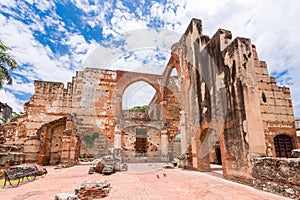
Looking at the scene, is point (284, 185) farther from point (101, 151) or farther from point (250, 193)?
point (101, 151)

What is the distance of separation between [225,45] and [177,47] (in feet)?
22.5

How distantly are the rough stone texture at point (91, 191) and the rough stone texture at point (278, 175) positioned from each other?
5.03m

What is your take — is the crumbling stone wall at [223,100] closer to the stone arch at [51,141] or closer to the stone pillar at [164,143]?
the stone pillar at [164,143]

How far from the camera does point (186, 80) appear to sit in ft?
44.1

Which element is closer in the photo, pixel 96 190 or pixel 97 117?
pixel 96 190

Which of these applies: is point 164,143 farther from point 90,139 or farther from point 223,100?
point 223,100

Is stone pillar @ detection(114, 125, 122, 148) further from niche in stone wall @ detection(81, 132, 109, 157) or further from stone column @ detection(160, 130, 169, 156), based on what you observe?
stone column @ detection(160, 130, 169, 156)

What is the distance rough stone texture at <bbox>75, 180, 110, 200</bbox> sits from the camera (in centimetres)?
496

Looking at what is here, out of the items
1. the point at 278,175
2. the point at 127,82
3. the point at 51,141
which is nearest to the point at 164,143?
the point at 127,82

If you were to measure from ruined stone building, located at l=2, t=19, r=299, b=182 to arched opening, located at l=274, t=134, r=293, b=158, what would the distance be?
0.20 feet

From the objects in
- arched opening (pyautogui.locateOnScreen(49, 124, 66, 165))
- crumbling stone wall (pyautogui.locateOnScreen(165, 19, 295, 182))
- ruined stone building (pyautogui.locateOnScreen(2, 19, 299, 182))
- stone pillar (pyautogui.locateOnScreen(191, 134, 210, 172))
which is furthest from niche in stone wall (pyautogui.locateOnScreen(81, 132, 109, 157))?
stone pillar (pyautogui.locateOnScreen(191, 134, 210, 172))

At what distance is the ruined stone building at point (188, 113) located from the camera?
25.6ft

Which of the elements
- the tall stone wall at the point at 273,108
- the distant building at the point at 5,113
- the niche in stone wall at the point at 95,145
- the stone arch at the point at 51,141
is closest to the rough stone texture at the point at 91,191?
the tall stone wall at the point at 273,108

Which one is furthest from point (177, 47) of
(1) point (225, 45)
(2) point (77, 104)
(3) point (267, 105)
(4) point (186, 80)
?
(2) point (77, 104)
